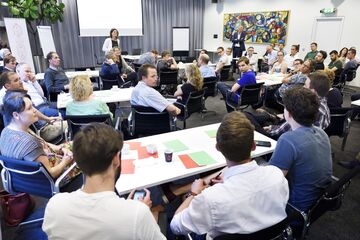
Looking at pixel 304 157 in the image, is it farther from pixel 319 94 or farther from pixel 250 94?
pixel 250 94

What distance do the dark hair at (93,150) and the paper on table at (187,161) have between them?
2.99 ft

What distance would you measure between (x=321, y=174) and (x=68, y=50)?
9929 millimetres

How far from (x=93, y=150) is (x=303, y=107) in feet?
4.54

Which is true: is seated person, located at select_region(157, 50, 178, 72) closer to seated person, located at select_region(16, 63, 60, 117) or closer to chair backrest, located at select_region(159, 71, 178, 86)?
chair backrest, located at select_region(159, 71, 178, 86)

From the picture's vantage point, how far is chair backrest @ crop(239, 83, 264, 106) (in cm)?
448

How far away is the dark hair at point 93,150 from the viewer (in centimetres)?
106

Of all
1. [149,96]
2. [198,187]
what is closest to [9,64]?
[149,96]

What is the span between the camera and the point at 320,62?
6766mm

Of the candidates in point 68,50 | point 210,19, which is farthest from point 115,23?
point 210,19

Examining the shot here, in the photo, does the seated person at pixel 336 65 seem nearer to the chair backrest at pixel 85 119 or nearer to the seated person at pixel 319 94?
the seated person at pixel 319 94

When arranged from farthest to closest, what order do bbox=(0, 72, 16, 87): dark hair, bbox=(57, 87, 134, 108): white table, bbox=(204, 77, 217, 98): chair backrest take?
bbox=(204, 77, 217, 98): chair backrest → bbox=(57, 87, 134, 108): white table → bbox=(0, 72, 16, 87): dark hair

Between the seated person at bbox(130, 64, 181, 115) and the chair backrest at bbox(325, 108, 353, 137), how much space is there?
6.26ft

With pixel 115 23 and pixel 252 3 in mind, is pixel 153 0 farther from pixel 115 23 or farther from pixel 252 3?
pixel 252 3

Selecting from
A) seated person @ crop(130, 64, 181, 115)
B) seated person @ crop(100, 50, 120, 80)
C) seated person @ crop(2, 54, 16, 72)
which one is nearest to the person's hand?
seated person @ crop(130, 64, 181, 115)
